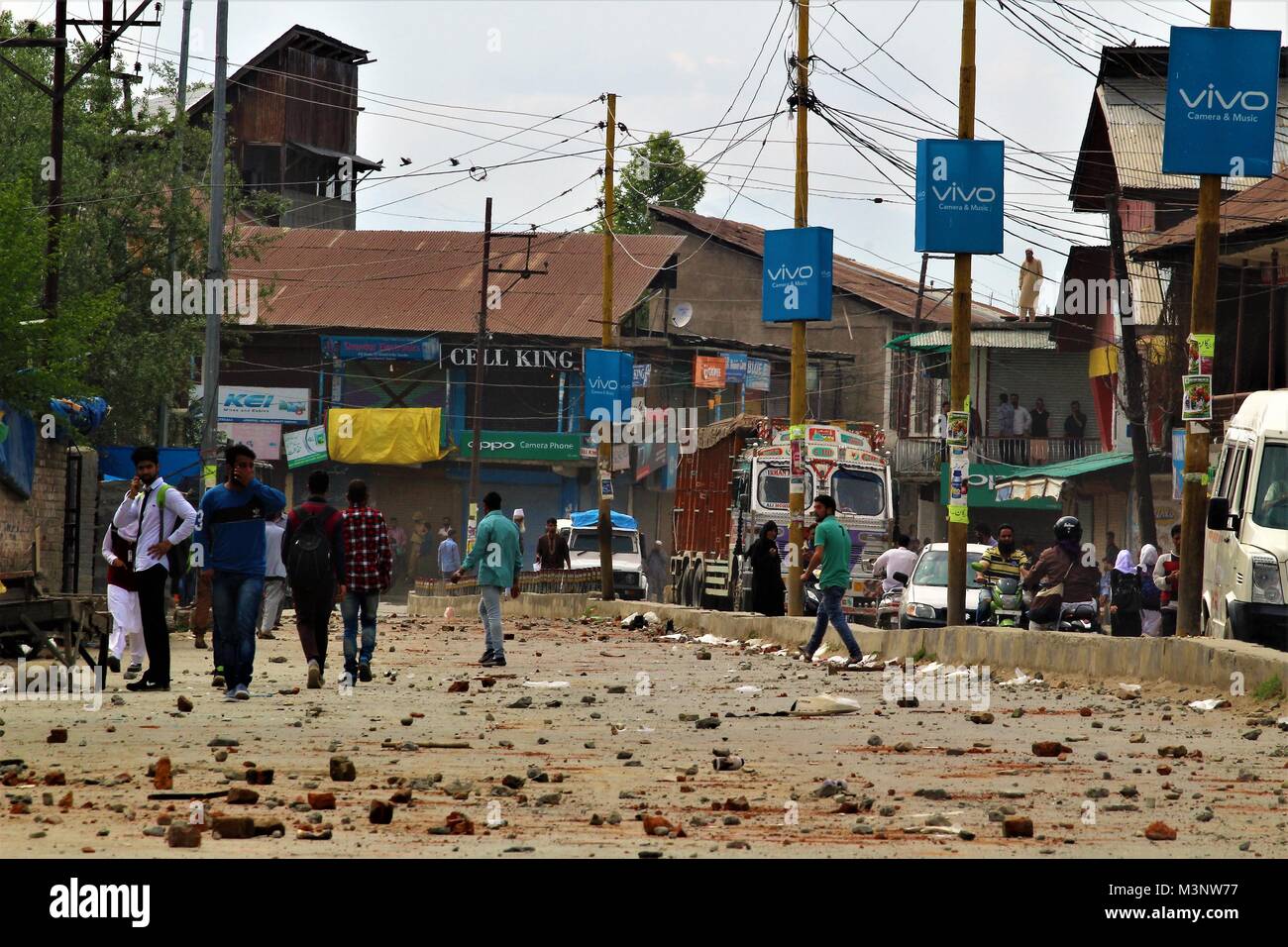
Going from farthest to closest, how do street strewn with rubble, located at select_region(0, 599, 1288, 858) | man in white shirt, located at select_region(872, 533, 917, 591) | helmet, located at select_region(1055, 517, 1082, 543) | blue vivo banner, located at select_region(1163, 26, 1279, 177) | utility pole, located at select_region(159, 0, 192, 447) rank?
1. utility pole, located at select_region(159, 0, 192, 447)
2. man in white shirt, located at select_region(872, 533, 917, 591)
3. helmet, located at select_region(1055, 517, 1082, 543)
4. blue vivo banner, located at select_region(1163, 26, 1279, 177)
5. street strewn with rubble, located at select_region(0, 599, 1288, 858)

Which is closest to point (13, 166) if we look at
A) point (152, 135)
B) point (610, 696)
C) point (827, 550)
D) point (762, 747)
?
point (152, 135)

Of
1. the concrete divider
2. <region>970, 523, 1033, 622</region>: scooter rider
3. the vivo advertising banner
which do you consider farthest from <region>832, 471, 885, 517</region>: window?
the vivo advertising banner

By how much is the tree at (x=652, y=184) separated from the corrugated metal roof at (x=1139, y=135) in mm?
25480

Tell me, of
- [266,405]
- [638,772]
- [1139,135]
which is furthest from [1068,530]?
[266,405]

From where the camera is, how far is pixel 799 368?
96.5ft

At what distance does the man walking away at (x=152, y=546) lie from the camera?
14.9 metres

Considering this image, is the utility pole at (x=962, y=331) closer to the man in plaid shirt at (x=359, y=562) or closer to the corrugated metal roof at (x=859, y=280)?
the man in plaid shirt at (x=359, y=562)

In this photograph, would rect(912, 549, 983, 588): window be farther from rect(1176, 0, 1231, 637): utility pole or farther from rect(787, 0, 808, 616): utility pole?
rect(1176, 0, 1231, 637): utility pole

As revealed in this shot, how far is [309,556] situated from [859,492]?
19117mm

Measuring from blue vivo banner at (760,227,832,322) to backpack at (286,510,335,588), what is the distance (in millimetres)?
12090

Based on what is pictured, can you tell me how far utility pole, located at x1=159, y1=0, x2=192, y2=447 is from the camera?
40175 mm

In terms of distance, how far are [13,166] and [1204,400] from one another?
24.8 metres

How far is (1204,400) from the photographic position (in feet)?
59.0

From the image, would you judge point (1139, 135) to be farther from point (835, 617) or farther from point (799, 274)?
point (835, 617)
